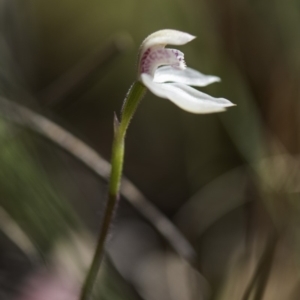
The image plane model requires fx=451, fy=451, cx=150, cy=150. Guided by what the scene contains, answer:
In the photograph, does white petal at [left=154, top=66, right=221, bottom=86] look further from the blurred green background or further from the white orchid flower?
the blurred green background

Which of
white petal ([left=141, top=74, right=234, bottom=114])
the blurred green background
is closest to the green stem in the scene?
white petal ([left=141, top=74, right=234, bottom=114])

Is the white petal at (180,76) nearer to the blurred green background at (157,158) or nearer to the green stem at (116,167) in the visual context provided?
the green stem at (116,167)

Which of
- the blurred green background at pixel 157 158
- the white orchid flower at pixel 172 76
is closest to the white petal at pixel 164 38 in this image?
the white orchid flower at pixel 172 76

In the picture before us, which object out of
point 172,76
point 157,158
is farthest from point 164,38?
point 157,158

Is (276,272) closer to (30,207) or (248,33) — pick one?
(30,207)

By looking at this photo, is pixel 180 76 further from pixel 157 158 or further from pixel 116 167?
pixel 157 158
